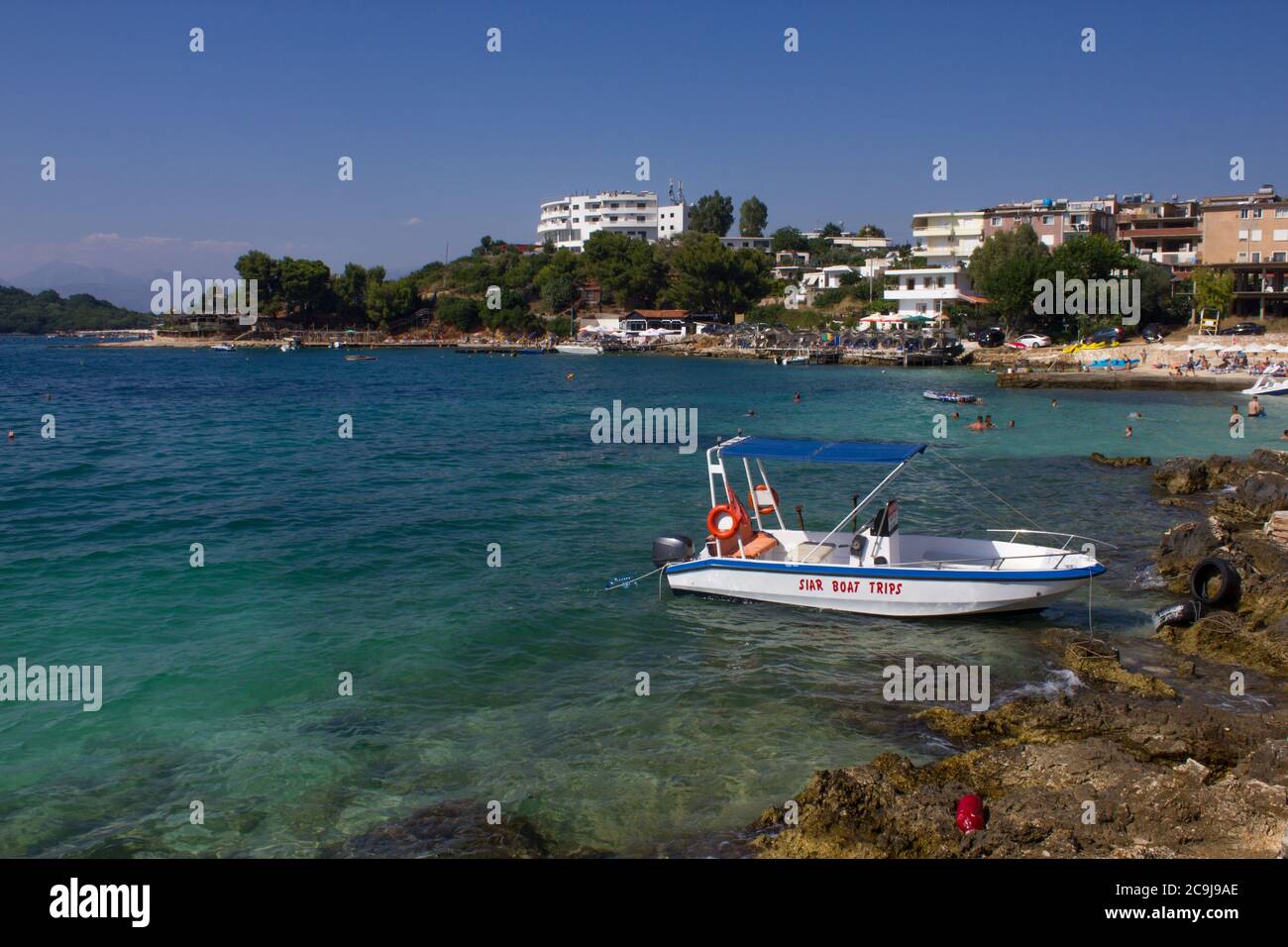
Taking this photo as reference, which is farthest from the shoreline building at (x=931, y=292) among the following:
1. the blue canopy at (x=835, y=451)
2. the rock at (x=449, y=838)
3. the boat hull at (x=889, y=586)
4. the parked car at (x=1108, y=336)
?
the rock at (x=449, y=838)

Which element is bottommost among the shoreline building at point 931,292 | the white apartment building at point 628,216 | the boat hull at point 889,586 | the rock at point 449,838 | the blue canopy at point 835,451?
the rock at point 449,838

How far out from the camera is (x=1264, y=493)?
2473 cm

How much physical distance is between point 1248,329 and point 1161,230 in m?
34.3

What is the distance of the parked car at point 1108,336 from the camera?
3063 inches

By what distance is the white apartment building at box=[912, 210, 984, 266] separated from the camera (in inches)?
4040

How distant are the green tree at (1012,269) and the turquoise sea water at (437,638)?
43099 millimetres

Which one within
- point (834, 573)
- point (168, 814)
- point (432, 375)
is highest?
point (432, 375)

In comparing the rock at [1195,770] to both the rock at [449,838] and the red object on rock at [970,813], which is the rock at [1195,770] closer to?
the red object on rock at [970,813]

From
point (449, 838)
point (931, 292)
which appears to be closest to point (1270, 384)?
point (931, 292)

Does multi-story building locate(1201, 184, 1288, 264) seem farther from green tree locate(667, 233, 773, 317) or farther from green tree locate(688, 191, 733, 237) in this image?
green tree locate(688, 191, 733, 237)

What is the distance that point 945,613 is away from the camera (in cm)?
1752

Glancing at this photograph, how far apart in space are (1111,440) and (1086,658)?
30003 millimetres
